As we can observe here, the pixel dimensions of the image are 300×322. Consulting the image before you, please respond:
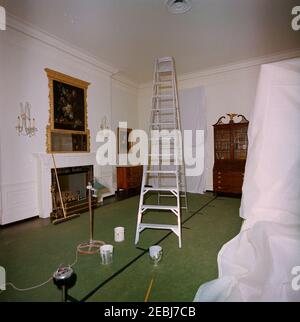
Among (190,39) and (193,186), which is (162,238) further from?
(190,39)

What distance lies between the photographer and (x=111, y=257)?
2.27 m

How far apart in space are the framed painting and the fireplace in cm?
44

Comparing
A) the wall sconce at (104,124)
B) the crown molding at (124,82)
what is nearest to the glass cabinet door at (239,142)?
the wall sconce at (104,124)

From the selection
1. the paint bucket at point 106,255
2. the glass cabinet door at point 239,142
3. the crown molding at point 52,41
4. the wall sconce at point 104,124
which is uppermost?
the crown molding at point 52,41

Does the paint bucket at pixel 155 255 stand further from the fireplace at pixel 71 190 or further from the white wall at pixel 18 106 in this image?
the white wall at pixel 18 106

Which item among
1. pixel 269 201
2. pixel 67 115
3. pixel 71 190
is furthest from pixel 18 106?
pixel 269 201

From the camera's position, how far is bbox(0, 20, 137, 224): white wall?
3287 mm

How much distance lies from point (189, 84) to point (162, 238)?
4.48 m

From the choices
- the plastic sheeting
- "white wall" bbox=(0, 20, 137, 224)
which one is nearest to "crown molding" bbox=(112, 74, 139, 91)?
"white wall" bbox=(0, 20, 137, 224)

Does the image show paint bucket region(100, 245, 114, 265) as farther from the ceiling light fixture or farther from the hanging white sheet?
the hanging white sheet

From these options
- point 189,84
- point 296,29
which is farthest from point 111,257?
point 189,84

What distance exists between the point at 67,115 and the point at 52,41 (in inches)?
52.1

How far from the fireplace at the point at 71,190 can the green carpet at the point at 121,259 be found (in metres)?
0.45

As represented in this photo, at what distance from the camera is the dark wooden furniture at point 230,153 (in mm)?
4887
